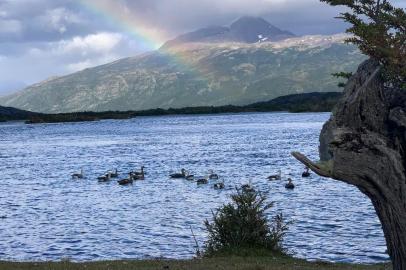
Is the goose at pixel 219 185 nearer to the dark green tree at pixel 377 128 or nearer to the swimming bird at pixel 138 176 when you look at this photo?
the swimming bird at pixel 138 176

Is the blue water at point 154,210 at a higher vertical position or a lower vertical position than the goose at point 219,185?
lower

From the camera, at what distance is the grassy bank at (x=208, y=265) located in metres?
23.2

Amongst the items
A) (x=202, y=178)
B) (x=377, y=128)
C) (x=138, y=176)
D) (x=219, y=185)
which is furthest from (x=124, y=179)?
(x=377, y=128)

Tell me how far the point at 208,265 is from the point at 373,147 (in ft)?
37.8

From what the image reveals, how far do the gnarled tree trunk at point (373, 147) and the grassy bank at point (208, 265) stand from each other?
9.12 meters

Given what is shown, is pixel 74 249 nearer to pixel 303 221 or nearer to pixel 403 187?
pixel 303 221

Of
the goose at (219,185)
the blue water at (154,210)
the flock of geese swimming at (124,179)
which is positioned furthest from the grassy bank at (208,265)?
the flock of geese swimming at (124,179)

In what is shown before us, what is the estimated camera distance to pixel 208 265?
77.2 ft

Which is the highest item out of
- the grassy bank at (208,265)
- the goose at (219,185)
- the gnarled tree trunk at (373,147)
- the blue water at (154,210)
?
the gnarled tree trunk at (373,147)

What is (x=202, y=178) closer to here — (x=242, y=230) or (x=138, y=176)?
(x=138, y=176)

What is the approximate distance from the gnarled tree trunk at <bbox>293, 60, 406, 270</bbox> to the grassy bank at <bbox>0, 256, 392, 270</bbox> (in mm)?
9123

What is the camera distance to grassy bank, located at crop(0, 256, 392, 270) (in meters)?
23.2

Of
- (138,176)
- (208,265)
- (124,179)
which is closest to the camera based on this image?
(208,265)

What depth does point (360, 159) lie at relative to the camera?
13586 mm
